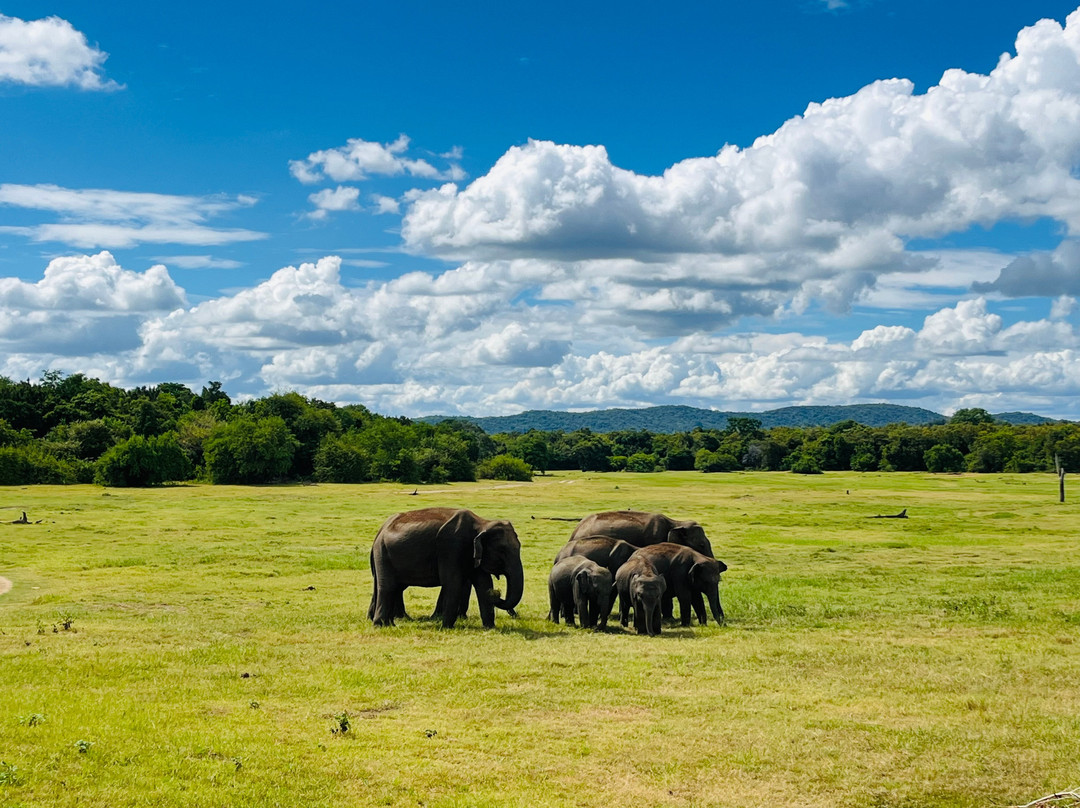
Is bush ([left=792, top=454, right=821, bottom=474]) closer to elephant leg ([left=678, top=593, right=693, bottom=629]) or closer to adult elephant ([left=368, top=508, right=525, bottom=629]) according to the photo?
elephant leg ([left=678, top=593, right=693, bottom=629])

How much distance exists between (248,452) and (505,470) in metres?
41.5

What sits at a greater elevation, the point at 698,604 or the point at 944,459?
the point at 944,459

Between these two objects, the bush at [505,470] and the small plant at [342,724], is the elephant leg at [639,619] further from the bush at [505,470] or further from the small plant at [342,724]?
the bush at [505,470]

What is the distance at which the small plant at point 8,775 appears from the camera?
10.5 metres

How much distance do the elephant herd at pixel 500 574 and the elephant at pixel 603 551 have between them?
0.35 m

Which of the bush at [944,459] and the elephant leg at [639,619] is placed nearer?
the elephant leg at [639,619]

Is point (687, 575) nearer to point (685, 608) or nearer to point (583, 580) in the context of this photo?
point (685, 608)

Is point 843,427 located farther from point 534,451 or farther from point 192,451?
point 192,451

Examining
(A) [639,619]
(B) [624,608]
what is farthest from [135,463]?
(A) [639,619]

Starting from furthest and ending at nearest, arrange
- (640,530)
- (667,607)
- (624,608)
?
(640,530) → (667,607) → (624,608)

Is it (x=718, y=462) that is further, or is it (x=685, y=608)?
(x=718, y=462)

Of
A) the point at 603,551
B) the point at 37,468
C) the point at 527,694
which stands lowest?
the point at 527,694

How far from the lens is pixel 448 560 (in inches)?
912

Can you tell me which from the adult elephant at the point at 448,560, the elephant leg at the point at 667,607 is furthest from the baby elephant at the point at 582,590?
the elephant leg at the point at 667,607
